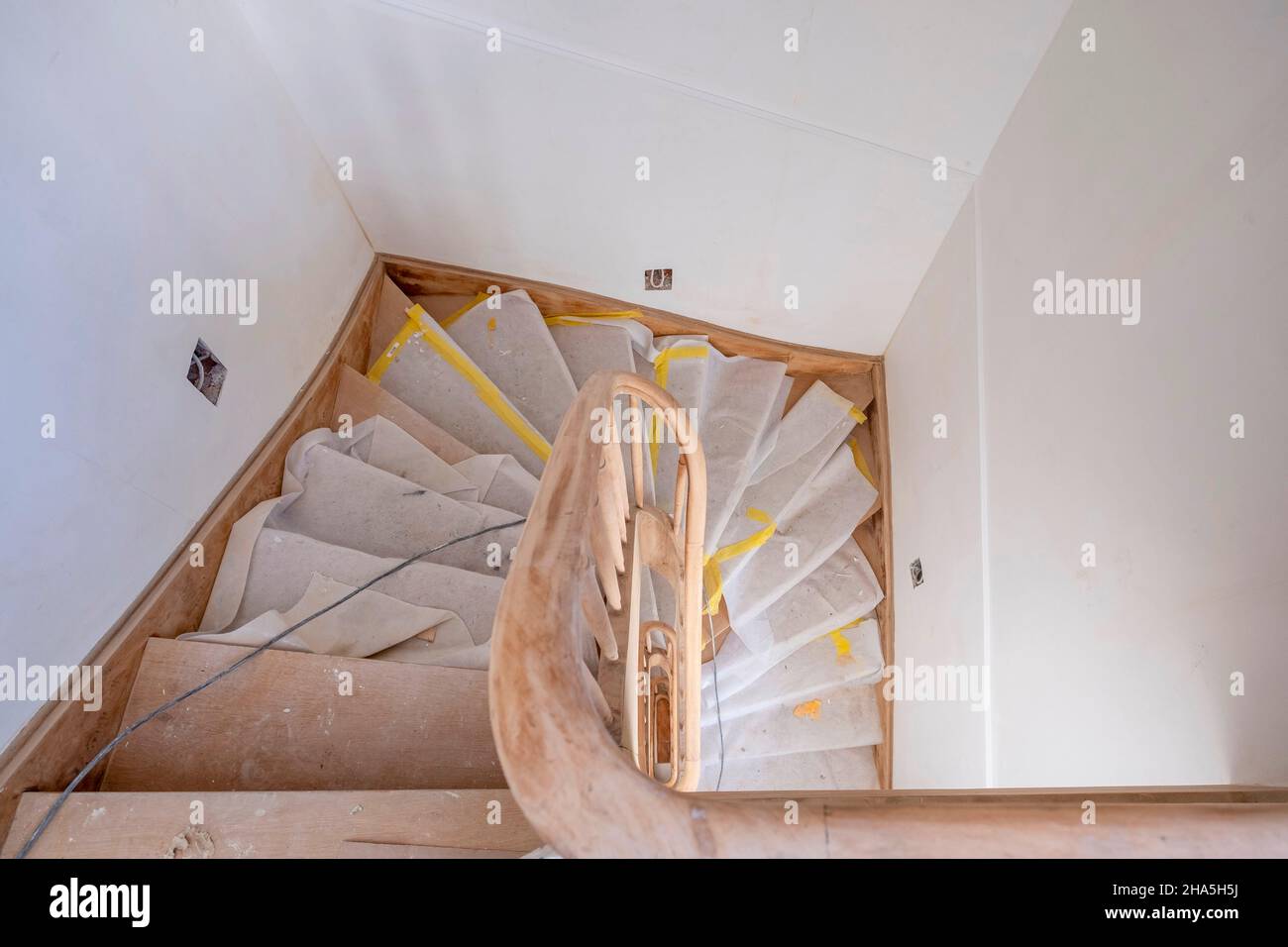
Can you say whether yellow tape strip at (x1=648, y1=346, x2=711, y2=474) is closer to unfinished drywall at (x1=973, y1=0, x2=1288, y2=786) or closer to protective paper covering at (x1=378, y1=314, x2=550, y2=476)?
protective paper covering at (x1=378, y1=314, x2=550, y2=476)

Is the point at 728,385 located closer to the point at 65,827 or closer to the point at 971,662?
the point at 971,662

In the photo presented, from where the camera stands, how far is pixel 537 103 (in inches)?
93.6

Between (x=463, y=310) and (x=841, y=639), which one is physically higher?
(x=463, y=310)

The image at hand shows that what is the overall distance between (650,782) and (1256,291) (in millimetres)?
1305

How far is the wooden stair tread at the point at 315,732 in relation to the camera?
59.0 inches

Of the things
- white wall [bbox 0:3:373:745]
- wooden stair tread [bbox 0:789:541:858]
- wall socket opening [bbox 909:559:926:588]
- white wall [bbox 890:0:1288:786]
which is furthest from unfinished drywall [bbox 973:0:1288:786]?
white wall [bbox 0:3:373:745]

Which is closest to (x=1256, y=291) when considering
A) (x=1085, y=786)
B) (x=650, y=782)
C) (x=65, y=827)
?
(x=1085, y=786)

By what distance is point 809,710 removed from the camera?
10.4 feet

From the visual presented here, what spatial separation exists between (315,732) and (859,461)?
2.48 metres

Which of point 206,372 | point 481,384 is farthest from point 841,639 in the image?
point 206,372

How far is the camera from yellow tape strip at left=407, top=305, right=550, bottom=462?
2668 mm

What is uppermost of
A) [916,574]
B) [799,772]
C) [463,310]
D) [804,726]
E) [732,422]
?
[463,310]

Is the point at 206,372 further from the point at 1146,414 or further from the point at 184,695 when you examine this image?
the point at 1146,414

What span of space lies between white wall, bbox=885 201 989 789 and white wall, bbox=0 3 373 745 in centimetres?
214
